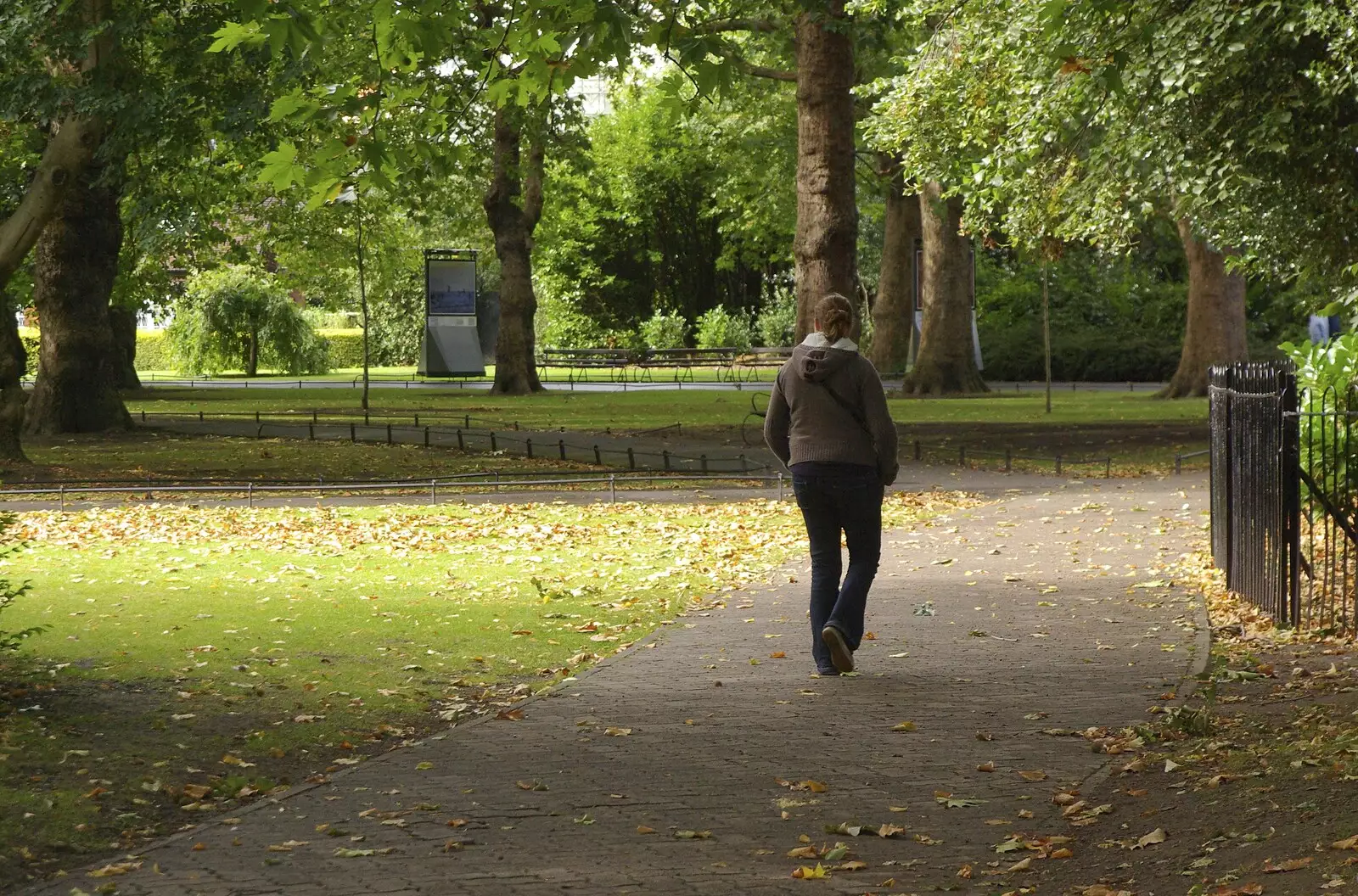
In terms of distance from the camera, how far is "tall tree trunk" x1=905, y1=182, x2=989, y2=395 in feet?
126

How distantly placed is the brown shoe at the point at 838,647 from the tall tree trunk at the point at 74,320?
21.4 metres

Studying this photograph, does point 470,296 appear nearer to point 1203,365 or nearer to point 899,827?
point 1203,365

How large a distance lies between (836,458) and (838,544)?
1.59 ft

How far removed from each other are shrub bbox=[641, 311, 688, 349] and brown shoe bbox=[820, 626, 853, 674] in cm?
5975

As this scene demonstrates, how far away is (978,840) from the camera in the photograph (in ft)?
18.4

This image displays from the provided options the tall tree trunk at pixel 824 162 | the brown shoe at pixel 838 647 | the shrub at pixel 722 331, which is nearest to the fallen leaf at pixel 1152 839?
the brown shoe at pixel 838 647

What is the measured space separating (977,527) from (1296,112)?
4848 millimetres

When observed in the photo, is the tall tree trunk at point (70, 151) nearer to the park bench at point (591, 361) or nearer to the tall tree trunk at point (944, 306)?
the tall tree trunk at point (944, 306)

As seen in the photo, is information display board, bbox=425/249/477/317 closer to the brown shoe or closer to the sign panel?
the sign panel

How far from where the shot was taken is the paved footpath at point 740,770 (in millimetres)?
5262

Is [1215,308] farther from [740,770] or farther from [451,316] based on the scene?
[740,770]

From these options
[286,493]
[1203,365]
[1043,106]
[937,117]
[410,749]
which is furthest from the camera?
[1203,365]

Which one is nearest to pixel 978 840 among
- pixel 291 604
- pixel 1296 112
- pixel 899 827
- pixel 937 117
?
pixel 899 827

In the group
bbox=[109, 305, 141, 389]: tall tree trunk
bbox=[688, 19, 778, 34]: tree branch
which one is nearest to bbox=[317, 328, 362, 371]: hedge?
bbox=[109, 305, 141, 389]: tall tree trunk
